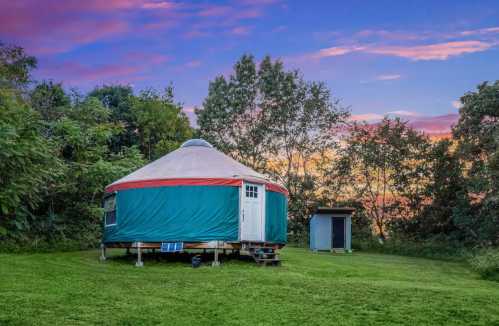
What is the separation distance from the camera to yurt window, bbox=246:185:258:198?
42.4ft

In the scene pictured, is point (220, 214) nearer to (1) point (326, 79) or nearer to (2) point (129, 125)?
(2) point (129, 125)

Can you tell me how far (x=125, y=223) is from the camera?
13133 mm

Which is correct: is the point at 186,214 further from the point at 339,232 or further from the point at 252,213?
the point at 339,232

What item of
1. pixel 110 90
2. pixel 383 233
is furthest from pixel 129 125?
pixel 383 233

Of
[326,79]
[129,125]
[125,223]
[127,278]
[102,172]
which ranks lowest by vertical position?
[127,278]

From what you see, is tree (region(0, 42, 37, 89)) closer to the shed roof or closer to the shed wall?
the shed roof

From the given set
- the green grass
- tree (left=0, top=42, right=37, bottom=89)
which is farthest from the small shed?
tree (left=0, top=42, right=37, bottom=89)

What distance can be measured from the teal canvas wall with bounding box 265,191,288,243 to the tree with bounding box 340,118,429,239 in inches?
468

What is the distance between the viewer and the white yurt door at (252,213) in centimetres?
1263

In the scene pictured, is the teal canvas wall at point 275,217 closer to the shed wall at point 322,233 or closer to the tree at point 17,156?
the tree at point 17,156

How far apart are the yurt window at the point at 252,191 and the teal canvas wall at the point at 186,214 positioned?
→ 0.36 m

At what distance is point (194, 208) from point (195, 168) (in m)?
1.10

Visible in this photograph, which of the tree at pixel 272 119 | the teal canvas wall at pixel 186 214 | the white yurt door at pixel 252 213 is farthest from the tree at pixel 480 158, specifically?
the teal canvas wall at pixel 186 214

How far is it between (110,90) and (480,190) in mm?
16112
